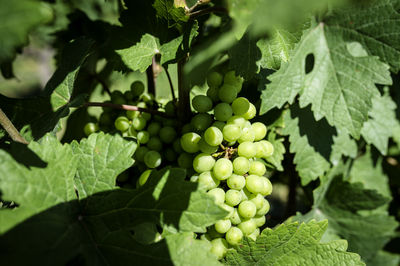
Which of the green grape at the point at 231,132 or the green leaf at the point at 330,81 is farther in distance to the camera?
the green leaf at the point at 330,81

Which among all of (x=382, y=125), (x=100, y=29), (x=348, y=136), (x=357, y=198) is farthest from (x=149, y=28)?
(x=357, y=198)

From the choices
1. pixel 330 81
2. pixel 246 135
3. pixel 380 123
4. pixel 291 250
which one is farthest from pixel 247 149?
pixel 380 123

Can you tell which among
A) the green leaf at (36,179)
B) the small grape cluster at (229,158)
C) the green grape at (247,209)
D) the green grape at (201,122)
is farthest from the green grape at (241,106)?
the green leaf at (36,179)

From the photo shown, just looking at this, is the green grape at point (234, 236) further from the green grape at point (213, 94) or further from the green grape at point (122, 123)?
the green grape at point (122, 123)

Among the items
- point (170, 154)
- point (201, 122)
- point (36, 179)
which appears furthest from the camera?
point (170, 154)

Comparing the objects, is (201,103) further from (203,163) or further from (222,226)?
(222,226)

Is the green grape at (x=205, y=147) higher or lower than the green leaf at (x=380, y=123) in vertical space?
higher
